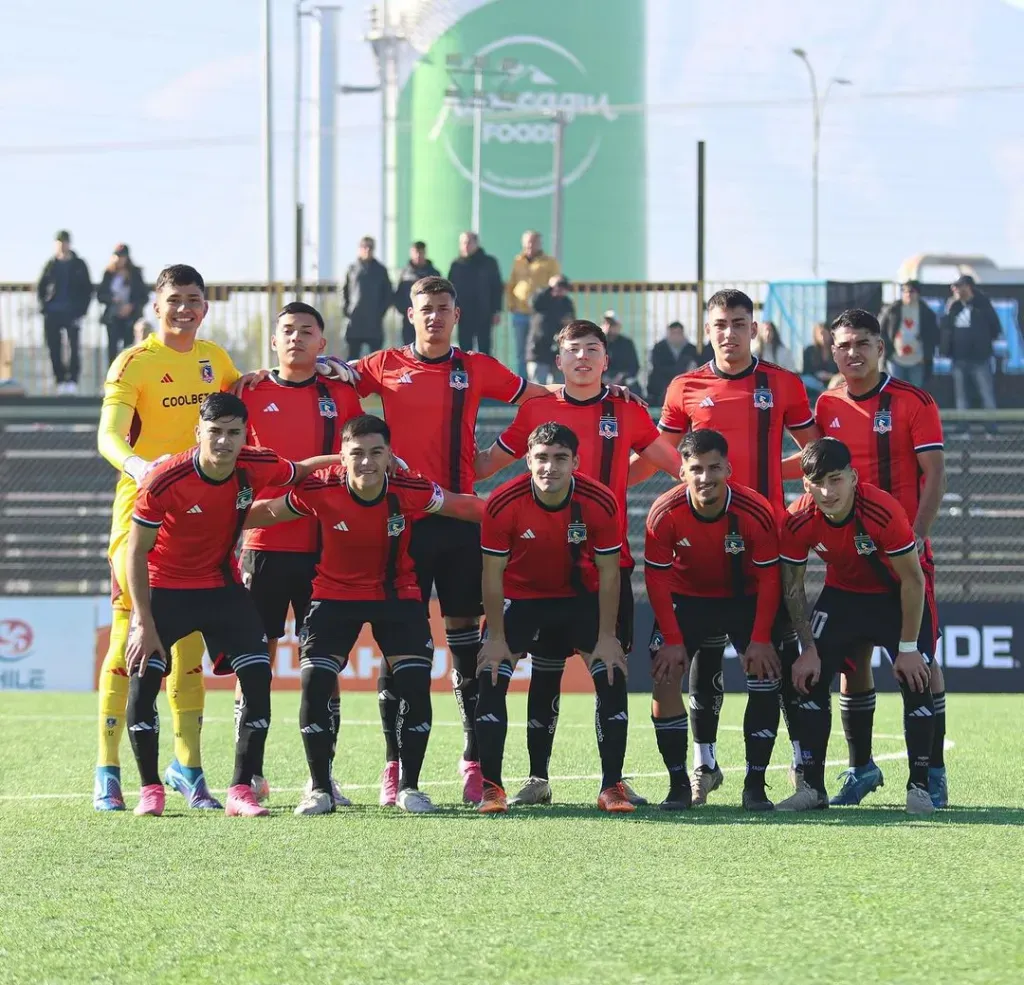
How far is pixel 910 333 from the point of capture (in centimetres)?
1877

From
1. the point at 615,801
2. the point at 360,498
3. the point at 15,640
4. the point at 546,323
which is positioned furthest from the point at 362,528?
the point at 546,323

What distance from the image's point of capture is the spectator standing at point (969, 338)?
61.7ft

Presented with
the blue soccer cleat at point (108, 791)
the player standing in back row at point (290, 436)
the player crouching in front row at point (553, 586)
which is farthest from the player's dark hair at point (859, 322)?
the blue soccer cleat at point (108, 791)

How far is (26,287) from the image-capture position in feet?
68.8

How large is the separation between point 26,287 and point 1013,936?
1813cm

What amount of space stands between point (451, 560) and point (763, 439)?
1426mm

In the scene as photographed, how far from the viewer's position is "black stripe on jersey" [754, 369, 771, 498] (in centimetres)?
763

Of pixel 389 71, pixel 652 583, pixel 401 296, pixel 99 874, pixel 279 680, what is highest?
pixel 389 71

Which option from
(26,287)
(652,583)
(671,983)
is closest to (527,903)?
(671,983)

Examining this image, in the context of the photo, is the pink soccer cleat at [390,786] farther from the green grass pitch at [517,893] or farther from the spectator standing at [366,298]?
the spectator standing at [366,298]

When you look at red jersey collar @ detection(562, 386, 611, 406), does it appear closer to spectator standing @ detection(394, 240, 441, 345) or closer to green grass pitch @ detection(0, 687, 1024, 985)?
green grass pitch @ detection(0, 687, 1024, 985)

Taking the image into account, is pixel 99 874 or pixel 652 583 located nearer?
pixel 99 874

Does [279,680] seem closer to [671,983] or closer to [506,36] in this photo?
[671,983]

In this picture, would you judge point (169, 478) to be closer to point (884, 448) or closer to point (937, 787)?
point (884, 448)
